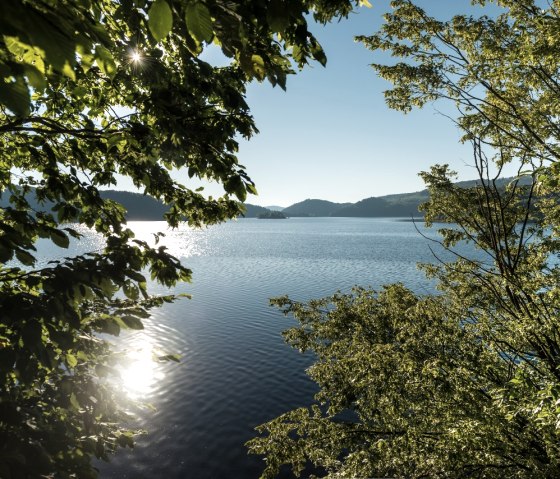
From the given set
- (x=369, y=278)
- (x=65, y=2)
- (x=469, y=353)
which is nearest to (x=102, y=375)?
(x=65, y=2)

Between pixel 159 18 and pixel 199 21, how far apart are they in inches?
10.1

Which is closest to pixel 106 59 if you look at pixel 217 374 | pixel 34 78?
pixel 34 78

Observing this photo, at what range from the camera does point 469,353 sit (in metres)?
10.9

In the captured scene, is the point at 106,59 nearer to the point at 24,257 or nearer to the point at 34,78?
the point at 34,78

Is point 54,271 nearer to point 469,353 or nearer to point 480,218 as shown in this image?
point 469,353

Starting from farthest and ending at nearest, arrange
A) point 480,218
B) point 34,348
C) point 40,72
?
point 480,218, point 34,348, point 40,72

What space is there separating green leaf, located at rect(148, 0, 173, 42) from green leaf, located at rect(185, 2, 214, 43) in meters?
0.13

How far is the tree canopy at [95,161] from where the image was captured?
208cm

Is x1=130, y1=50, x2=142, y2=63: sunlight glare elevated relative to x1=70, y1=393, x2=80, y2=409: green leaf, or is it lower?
elevated

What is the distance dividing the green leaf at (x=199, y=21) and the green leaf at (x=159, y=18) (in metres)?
0.13

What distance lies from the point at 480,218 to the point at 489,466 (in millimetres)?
10025

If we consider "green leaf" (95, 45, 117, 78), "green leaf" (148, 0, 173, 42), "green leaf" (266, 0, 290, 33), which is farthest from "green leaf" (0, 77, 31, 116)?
"green leaf" (266, 0, 290, 33)

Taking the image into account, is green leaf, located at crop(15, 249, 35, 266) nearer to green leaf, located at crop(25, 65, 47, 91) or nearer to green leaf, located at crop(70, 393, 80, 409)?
green leaf, located at crop(70, 393, 80, 409)

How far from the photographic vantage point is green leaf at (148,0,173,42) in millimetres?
1931
